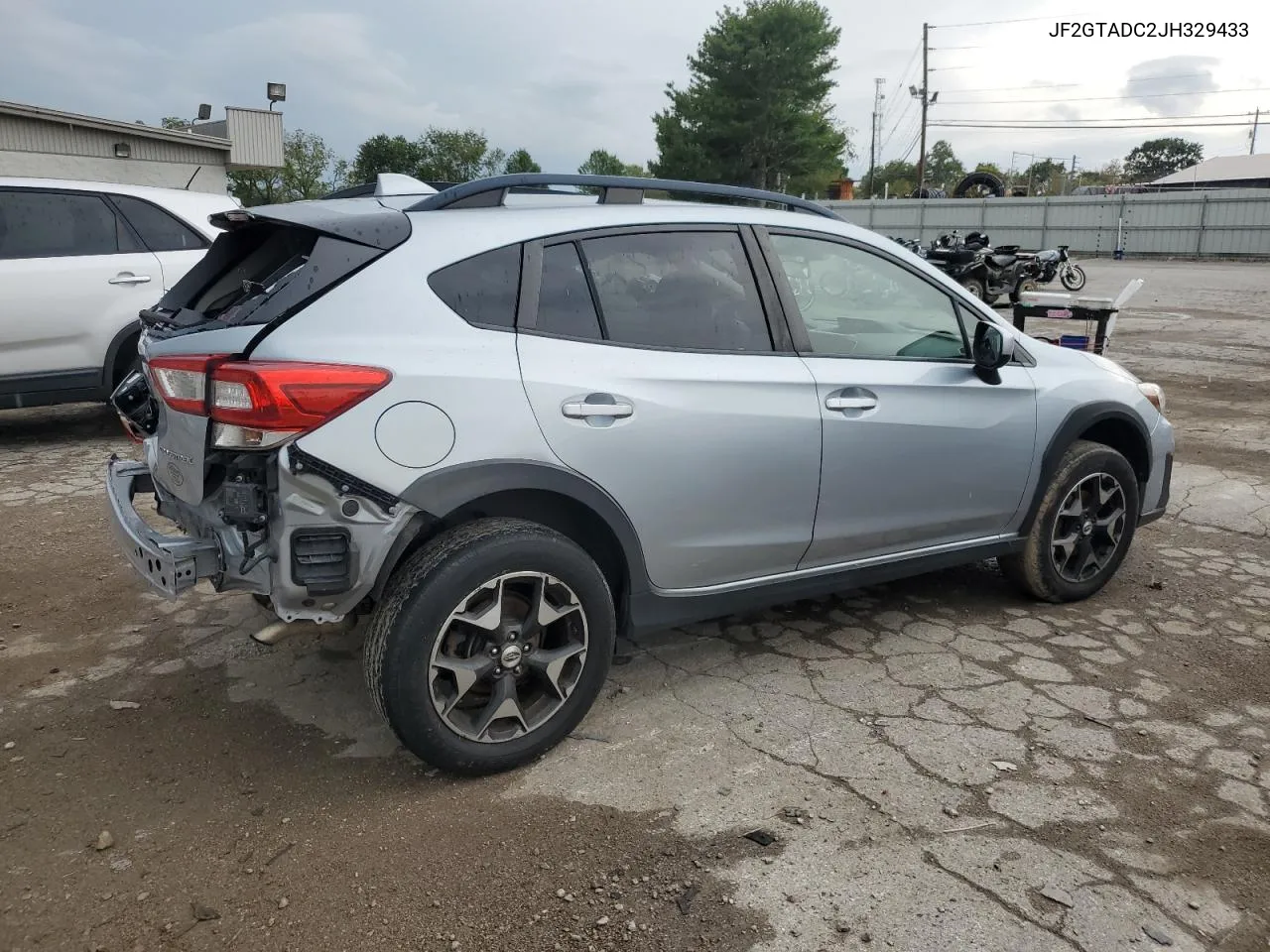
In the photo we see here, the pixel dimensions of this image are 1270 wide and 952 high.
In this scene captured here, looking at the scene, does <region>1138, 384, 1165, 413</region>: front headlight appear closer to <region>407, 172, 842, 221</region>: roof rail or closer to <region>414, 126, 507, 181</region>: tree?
<region>407, 172, 842, 221</region>: roof rail

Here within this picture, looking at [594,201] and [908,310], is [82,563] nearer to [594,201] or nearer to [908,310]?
[594,201]

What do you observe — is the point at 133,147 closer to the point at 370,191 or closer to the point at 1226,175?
the point at 370,191

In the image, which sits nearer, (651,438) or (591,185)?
(651,438)

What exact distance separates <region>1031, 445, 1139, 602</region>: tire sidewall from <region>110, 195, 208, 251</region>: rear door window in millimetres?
6106

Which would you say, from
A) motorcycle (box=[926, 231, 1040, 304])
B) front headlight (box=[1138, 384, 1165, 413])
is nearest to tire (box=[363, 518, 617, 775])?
front headlight (box=[1138, 384, 1165, 413])

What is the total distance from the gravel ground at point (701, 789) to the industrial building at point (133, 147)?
41.3 feet

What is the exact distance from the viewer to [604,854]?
2611mm

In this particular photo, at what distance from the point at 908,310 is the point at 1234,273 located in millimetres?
25574

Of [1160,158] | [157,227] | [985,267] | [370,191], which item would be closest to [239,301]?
[370,191]

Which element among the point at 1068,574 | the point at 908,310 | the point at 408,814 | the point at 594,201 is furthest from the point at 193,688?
the point at 1068,574

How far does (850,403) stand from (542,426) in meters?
1.19

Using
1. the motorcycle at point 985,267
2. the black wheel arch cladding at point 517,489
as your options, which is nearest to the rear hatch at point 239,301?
the black wheel arch cladding at point 517,489

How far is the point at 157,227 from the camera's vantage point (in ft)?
23.5

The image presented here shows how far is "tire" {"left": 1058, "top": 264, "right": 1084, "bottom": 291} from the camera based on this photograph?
62.3 ft
